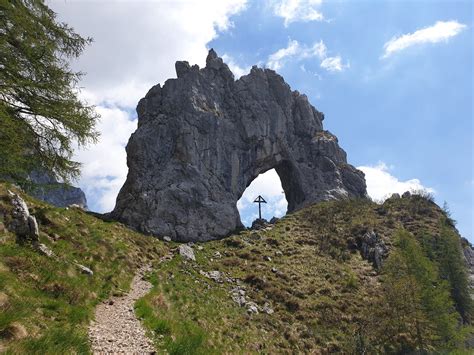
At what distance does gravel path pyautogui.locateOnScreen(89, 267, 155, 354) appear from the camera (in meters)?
9.58

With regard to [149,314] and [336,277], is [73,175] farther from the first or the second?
[336,277]

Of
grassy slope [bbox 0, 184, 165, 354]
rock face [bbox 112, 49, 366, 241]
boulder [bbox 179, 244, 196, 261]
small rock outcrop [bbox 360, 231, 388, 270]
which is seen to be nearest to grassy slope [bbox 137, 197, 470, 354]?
boulder [bbox 179, 244, 196, 261]

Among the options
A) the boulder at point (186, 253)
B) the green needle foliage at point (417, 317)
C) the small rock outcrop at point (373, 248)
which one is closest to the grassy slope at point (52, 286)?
the boulder at point (186, 253)

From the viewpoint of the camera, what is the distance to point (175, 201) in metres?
58.5

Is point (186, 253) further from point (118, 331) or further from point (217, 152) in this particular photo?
point (118, 331)

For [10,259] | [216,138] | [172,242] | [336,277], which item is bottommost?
[10,259]

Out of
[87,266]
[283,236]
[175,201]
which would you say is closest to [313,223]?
[283,236]

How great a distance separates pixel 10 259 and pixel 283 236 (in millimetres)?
48628

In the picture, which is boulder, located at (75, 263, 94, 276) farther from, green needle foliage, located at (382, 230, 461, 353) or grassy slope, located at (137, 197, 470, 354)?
green needle foliage, located at (382, 230, 461, 353)

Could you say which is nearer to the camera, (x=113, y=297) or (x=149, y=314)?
(x=149, y=314)

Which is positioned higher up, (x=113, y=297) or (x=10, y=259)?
(x=10, y=259)

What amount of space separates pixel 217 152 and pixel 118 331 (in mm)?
58139

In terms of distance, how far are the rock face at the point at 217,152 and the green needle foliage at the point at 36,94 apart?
3820 cm

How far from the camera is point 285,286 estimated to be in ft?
127
